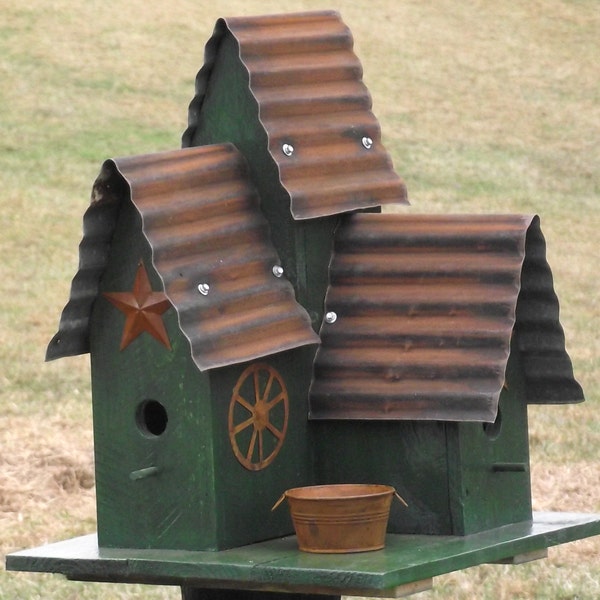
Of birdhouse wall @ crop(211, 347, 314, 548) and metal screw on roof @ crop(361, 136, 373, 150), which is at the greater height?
metal screw on roof @ crop(361, 136, 373, 150)

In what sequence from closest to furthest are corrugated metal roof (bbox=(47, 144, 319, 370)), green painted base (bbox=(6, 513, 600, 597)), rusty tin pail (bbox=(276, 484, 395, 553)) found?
1. green painted base (bbox=(6, 513, 600, 597))
2. rusty tin pail (bbox=(276, 484, 395, 553))
3. corrugated metal roof (bbox=(47, 144, 319, 370))

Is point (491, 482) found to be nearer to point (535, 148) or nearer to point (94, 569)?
point (94, 569)

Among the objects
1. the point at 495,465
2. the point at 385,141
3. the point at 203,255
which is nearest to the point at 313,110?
the point at 203,255

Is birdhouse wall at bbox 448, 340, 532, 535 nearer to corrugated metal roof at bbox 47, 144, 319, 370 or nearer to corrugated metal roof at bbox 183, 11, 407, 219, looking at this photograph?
corrugated metal roof at bbox 47, 144, 319, 370

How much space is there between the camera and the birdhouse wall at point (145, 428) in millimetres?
4133

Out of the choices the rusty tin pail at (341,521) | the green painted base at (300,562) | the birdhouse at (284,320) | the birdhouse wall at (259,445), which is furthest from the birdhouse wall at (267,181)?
the green painted base at (300,562)

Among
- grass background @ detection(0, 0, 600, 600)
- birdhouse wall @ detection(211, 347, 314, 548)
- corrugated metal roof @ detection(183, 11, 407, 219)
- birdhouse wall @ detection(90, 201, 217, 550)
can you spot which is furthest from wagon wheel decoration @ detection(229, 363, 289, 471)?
grass background @ detection(0, 0, 600, 600)

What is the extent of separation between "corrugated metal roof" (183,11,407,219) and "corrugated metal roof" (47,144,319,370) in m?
0.16

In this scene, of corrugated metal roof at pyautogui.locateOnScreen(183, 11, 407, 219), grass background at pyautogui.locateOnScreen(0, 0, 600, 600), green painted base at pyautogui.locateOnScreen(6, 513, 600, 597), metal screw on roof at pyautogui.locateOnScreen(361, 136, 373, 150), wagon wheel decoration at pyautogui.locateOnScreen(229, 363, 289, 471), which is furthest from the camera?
grass background at pyautogui.locateOnScreen(0, 0, 600, 600)

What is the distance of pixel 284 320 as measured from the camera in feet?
13.9

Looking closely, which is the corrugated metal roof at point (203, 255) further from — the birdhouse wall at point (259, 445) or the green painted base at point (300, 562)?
the green painted base at point (300, 562)

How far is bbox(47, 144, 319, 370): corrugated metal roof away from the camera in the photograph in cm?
405

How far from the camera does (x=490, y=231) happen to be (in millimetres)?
4352

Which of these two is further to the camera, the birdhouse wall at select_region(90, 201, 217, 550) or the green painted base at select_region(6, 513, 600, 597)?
the birdhouse wall at select_region(90, 201, 217, 550)
